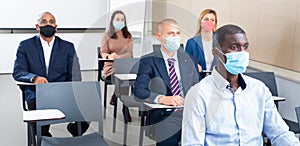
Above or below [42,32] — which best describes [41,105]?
below

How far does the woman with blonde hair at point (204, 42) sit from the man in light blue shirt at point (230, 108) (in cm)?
184

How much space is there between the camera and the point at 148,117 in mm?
2869

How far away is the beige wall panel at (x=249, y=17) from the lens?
13.6 ft

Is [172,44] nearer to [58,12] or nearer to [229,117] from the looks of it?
[229,117]

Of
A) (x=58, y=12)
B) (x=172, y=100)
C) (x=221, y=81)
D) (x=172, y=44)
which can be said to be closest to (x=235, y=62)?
(x=221, y=81)

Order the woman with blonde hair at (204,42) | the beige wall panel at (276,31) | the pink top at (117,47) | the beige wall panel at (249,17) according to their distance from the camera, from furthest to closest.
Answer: the pink top at (117,47) < the beige wall panel at (249,17) < the woman with blonde hair at (204,42) < the beige wall panel at (276,31)

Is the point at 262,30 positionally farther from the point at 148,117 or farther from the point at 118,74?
the point at 148,117

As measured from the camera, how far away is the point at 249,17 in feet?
13.9

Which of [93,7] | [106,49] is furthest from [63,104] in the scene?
[93,7]

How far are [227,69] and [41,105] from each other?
1397mm

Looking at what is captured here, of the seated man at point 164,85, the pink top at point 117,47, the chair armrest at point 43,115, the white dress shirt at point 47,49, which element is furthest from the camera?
the pink top at point 117,47

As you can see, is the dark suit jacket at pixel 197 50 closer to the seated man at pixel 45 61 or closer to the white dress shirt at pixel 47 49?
the seated man at pixel 45 61

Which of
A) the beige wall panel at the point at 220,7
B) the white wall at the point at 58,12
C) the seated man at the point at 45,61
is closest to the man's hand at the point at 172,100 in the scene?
the seated man at the point at 45,61

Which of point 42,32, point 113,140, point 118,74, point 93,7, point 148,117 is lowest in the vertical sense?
point 113,140
